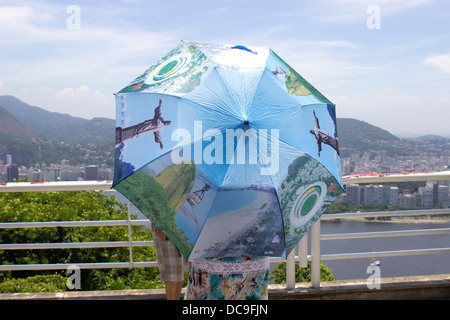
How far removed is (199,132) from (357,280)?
8.25 feet

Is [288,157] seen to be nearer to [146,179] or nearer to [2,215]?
[146,179]

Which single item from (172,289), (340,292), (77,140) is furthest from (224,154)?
(77,140)

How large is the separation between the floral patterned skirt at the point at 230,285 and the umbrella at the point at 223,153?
27 cm

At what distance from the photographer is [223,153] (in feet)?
6.27

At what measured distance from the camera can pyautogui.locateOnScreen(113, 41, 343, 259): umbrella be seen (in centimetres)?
192

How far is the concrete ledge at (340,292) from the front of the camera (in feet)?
11.4

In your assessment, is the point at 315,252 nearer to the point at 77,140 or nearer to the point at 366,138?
the point at 366,138

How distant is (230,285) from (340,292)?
1645 millimetres

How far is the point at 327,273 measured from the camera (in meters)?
5.11

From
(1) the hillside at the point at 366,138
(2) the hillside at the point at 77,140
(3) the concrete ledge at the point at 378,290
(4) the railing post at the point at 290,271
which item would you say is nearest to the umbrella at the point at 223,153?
(4) the railing post at the point at 290,271

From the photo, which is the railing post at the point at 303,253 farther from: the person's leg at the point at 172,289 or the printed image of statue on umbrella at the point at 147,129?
the printed image of statue on umbrella at the point at 147,129

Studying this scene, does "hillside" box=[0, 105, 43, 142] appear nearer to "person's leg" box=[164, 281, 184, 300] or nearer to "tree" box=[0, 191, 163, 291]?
"tree" box=[0, 191, 163, 291]

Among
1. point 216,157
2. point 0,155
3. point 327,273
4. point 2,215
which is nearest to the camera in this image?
point 216,157
